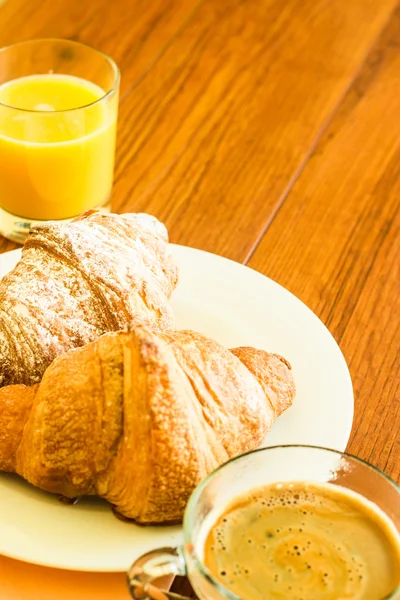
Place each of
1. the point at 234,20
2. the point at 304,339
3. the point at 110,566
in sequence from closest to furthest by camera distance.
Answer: the point at 110,566 < the point at 304,339 < the point at 234,20

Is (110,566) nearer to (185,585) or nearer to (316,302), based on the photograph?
(185,585)

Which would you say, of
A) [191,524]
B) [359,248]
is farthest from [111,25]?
[191,524]

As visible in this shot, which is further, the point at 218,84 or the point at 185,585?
the point at 218,84

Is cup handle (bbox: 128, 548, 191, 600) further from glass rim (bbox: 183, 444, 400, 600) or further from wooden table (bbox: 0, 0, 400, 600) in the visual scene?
wooden table (bbox: 0, 0, 400, 600)

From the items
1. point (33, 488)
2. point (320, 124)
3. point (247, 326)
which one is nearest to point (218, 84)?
point (320, 124)

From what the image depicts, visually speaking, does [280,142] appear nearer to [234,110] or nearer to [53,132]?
[234,110]

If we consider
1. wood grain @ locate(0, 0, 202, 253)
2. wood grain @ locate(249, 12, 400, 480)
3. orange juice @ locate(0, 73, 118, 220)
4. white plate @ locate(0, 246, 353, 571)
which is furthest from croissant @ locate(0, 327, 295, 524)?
wood grain @ locate(0, 0, 202, 253)

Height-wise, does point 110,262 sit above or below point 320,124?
above
